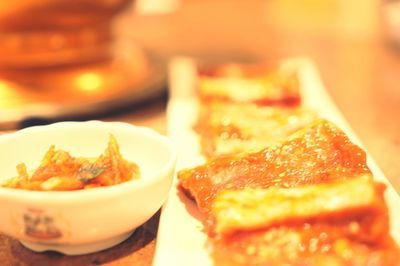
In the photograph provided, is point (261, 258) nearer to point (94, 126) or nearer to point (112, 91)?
point (94, 126)

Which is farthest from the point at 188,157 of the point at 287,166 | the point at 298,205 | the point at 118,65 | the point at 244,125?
the point at 118,65

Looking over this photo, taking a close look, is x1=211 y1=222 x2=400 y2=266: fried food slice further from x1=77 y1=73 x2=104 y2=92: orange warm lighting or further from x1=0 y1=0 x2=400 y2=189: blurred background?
x1=77 y1=73 x2=104 y2=92: orange warm lighting

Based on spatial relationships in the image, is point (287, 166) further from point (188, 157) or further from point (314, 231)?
point (188, 157)

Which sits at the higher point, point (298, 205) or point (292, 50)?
point (298, 205)

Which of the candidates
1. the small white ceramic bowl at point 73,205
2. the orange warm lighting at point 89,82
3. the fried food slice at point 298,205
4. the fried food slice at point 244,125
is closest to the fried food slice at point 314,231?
the fried food slice at point 298,205

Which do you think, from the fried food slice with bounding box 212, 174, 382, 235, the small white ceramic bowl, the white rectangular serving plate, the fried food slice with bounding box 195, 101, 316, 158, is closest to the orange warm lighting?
the white rectangular serving plate

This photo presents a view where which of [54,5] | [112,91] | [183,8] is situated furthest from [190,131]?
[183,8]

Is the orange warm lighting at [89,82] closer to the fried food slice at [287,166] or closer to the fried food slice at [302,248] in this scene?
the fried food slice at [287,166]
